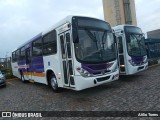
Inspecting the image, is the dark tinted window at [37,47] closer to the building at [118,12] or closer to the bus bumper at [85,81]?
the bus bumper at [85,81]

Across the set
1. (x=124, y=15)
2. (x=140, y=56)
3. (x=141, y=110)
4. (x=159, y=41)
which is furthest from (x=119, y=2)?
(x=141, y=110)

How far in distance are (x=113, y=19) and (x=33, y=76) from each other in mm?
34511

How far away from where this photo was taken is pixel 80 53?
812 cm

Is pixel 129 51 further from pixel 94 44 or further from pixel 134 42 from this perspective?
pixel 94 44

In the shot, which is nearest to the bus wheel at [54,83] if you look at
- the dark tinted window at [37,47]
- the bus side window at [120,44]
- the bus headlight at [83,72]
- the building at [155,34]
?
the dark tinted window at [37,47]

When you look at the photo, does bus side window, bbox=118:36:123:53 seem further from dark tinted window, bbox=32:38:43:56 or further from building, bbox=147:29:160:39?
building, bbox=147:29:160:39

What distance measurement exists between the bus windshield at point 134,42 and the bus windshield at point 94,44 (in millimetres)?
2368

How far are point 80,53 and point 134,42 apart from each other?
16.1 ft

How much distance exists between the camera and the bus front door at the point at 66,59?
27.5ft

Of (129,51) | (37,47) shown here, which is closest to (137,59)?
(129,51)

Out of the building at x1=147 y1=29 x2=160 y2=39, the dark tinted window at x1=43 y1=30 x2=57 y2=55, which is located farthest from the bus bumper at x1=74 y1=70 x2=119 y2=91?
the building at x1=147 y1=29 x2=160 y2=39

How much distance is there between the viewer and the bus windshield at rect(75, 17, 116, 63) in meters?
8.19

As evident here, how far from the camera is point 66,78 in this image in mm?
8789

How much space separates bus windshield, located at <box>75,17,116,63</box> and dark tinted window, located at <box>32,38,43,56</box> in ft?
12.0
